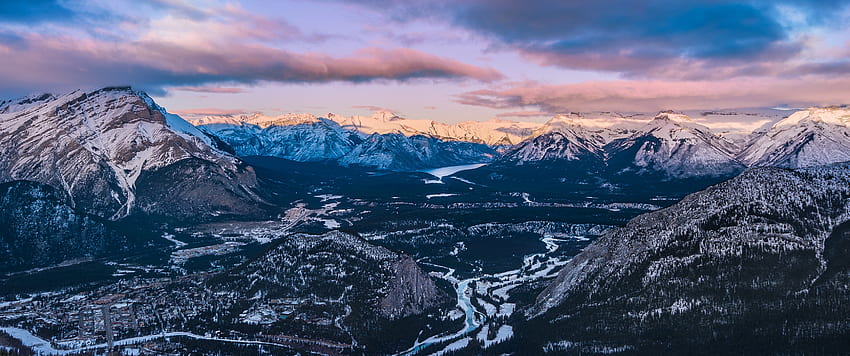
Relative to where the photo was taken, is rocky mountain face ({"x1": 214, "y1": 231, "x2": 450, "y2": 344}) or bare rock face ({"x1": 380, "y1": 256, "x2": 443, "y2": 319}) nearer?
rocky mountain face ({"x1": 214, "y1": 231, "x2": 450, "y2": 344})

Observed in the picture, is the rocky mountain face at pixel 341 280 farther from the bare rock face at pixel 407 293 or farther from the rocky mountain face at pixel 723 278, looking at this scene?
the rocky mountain face at pixel 723 278

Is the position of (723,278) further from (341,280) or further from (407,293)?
(341,280)

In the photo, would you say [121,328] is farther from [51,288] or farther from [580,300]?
[580,300]

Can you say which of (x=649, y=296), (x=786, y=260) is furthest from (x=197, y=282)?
(x=786, y=260)

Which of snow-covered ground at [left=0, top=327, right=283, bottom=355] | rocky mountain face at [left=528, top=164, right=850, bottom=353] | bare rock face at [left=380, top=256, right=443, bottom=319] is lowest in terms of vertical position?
snow-covered ground at [left=0, top=327, right=283, bottom=355]

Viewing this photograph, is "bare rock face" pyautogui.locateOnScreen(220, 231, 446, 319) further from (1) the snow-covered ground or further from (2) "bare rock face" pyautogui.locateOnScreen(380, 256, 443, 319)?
(1) the snow-covered ground

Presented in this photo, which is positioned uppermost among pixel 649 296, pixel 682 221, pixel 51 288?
pixel 682 221

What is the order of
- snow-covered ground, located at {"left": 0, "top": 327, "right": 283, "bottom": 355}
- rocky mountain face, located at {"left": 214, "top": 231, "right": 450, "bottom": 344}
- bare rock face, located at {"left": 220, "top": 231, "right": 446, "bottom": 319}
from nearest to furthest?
snow-covered ground, located at {"left": 0, "top": 327, "right": 283, "bottom": 355}
rocky mountain face, located at {"left": 214, "top": 231, "right": 450, "bottom": 344}
bare rock face, located at {"left": 220, "top": 231, "right": 446, "bottom": 319}

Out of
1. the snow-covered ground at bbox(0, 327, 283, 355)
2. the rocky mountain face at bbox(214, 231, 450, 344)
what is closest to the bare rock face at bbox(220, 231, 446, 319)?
the rocky mountain face at bbox(214, 231, 450, 344)
